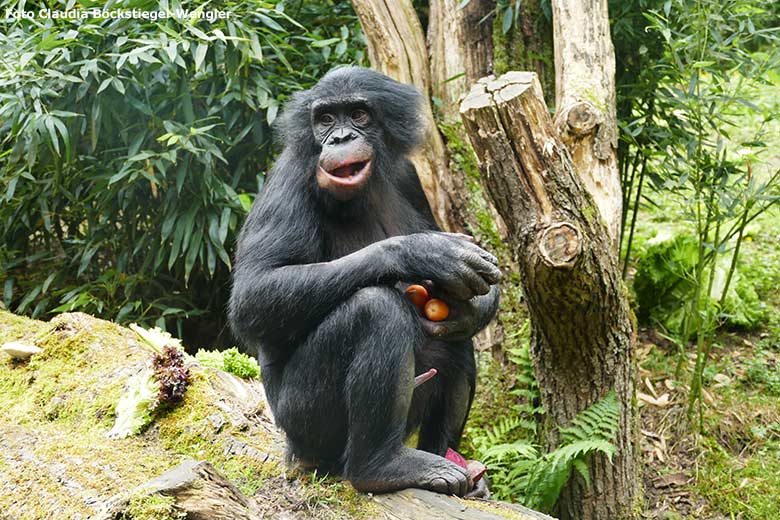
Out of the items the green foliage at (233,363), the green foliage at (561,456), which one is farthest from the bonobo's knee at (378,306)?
the green foliage at (233,363)

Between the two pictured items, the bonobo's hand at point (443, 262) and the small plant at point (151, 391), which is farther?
the small plant at point (151, 391)

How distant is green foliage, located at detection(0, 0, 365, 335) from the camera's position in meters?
6.66

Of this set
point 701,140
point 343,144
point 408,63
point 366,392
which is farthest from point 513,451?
point 408,63

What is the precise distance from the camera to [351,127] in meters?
4.36

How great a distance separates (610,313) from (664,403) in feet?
7.76

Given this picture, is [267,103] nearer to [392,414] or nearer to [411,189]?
[411,189]

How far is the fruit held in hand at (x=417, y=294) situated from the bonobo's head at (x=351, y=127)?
1.93ft

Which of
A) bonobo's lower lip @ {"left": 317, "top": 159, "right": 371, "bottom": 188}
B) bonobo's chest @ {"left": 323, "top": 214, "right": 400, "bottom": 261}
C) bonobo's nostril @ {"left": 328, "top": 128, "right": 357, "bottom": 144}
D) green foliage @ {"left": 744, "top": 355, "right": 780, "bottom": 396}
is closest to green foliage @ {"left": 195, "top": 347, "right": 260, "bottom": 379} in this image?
bonobo's chest @ {"left": 323, "top": 214, "right": 400, "bottom": 261}

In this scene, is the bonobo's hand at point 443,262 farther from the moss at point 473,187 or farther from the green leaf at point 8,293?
the green leaf at point 8,293

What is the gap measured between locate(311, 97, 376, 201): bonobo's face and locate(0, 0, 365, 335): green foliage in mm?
2376

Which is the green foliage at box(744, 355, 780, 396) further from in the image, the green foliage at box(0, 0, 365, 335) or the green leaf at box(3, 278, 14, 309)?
the green leaf at box(3, 278, 14, 309)

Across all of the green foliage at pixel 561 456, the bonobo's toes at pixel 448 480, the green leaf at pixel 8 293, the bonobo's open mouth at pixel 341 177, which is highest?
the bonobo's open mouth at pixel 341 177

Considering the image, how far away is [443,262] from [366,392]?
30.1 inches

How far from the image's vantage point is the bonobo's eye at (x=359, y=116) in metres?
4.43
